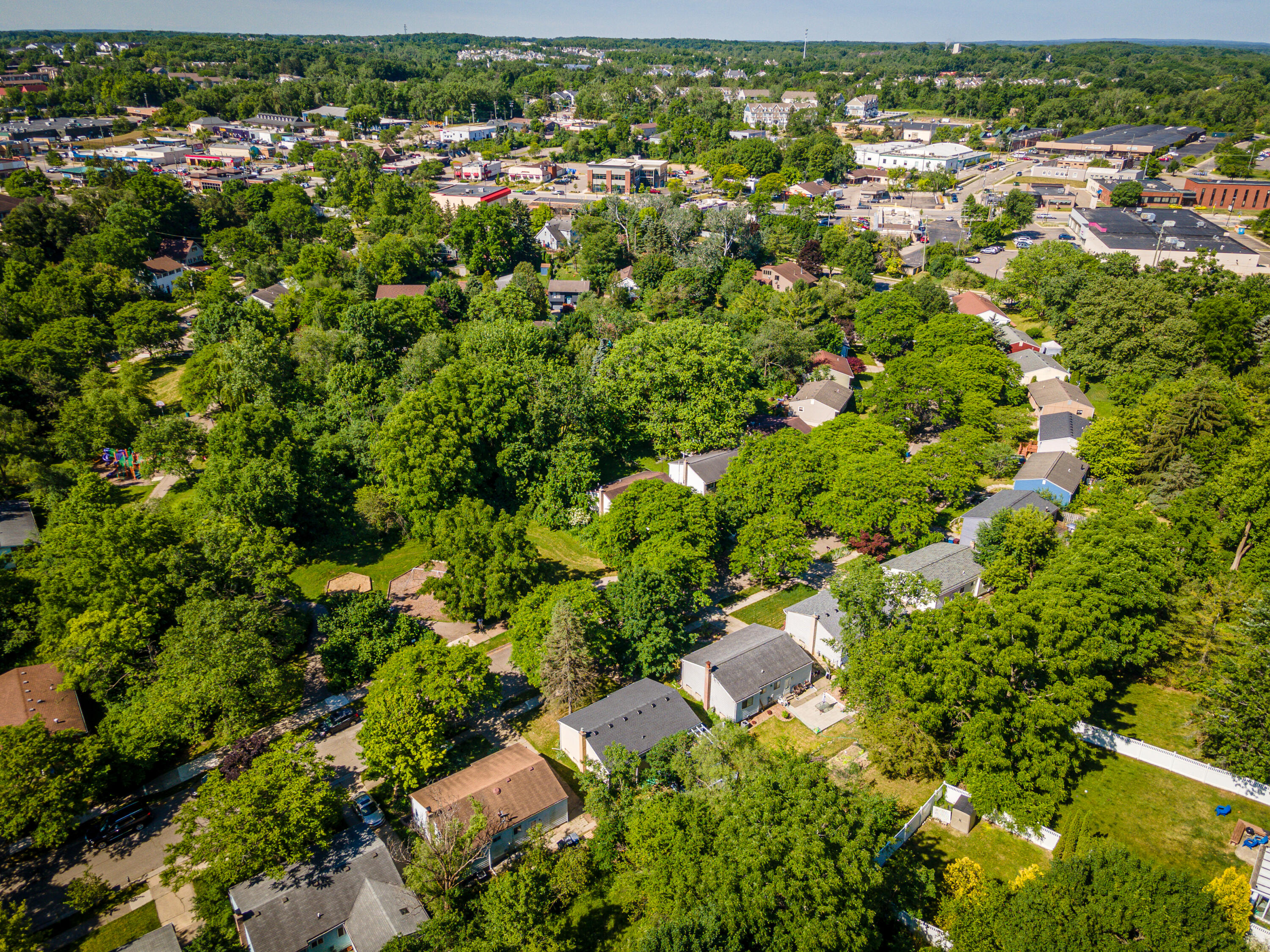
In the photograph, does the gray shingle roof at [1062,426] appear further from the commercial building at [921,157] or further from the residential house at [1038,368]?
the commercial building at [921,157]

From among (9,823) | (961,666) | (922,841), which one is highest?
(961,666)

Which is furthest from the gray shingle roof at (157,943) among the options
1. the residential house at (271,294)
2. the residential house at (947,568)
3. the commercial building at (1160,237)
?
the commercial building at (1160,237)

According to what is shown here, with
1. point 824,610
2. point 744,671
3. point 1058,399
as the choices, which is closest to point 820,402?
point 1058,399

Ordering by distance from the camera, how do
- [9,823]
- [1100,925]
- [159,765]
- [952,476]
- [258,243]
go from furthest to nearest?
[258,243] → [952,476] → [159,765] → [9,823] → [1100,925]

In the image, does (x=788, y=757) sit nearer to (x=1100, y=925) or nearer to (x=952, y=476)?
(x=1100, y=925)

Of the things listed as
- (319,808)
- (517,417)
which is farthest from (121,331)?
(319,808)

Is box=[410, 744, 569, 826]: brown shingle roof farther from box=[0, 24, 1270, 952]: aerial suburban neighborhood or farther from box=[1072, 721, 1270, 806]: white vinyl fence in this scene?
box=[1072, 721, 1270, 806]: white vinyl fence
